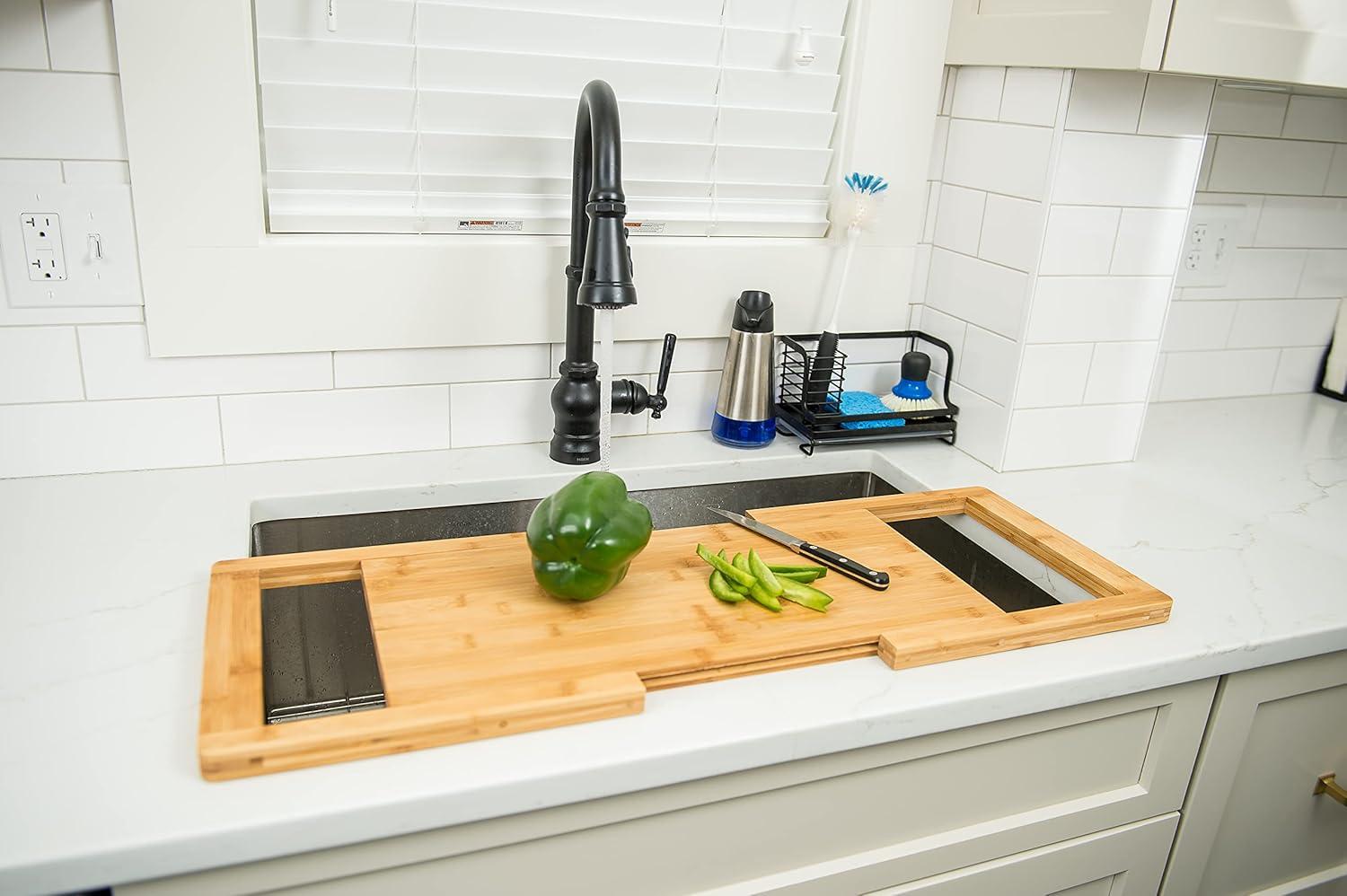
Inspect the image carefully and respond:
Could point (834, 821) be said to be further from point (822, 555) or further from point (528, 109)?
point (528, 109)

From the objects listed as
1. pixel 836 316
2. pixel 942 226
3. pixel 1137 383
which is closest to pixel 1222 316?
pixel 1137 383

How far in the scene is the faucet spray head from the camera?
117 cm

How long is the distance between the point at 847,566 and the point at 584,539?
33cm

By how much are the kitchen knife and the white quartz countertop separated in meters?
0.14

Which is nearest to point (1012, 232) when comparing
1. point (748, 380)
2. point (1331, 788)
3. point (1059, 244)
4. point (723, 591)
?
point (1059, 244)

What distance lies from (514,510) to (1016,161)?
2.90 ft

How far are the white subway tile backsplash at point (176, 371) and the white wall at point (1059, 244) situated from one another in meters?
0.98

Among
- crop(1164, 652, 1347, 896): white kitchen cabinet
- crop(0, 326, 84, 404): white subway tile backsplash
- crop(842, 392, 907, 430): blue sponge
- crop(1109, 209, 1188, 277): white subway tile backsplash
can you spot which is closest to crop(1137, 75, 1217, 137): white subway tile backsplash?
Result: crop(1109, 209, 1188, 277): white subway tile backsplash

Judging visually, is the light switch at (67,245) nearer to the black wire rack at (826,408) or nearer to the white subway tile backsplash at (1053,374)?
the black wire rack at (826,408)

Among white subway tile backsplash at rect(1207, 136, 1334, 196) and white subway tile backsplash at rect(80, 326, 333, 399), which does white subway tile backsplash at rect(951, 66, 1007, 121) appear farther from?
white subway tile backsplash at rect(80, 326, 333, 399)

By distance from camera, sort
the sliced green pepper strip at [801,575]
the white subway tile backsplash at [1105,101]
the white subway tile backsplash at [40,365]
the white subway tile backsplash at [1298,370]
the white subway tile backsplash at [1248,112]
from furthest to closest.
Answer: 1. the white subway tile backsplash at [1298,370]
2. the white subway tile backsplash at [1248,112]
3. the white subway tile backsplash at [1105,101]
4. the white subway tile backsplash at [40,365]
5. the sliced green pepper strip at [801,575]

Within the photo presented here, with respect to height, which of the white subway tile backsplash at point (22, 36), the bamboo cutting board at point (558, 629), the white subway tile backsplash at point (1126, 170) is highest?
the white subway tile backsplash at point (22, 36)

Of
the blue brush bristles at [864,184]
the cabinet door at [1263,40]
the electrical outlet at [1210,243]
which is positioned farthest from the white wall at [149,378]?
the electrical outlet at [1210,243]

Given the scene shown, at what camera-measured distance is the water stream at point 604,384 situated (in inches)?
50.3
